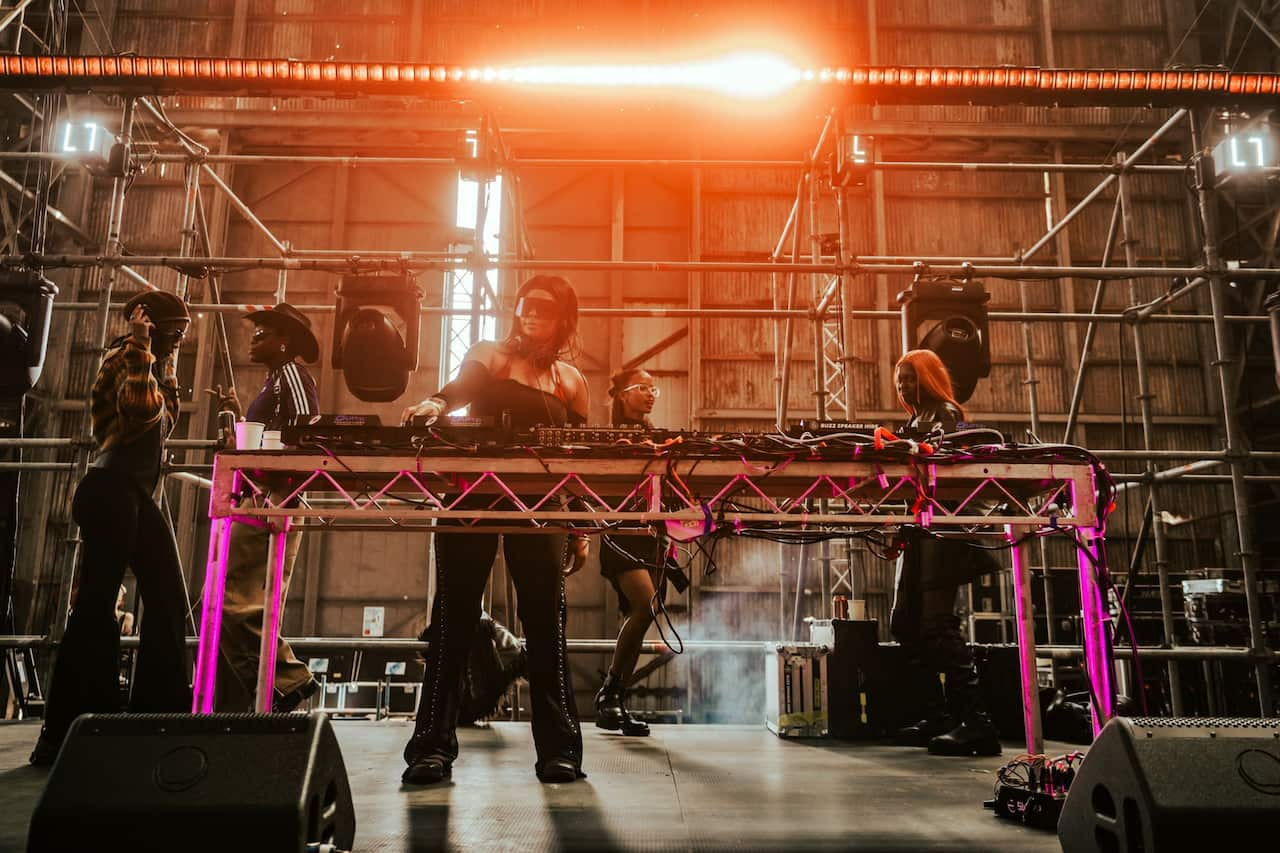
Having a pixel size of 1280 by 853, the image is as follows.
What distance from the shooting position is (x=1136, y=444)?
11.7 m

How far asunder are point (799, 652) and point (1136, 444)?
9011 mm

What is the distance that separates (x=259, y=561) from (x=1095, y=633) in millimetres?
3343

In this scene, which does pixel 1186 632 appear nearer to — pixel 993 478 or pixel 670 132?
pixel 993 478

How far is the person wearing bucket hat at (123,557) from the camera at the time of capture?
302cm

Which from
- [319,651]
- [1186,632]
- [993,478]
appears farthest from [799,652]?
[1186,632]

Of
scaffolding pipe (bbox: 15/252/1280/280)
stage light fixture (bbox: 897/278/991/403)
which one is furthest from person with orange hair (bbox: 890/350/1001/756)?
scaffolding pipe (bbox: 15/252/1280/280)

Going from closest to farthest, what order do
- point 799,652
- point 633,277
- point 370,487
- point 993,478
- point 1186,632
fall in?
point 993,478 < point 370,487 < point 799,652 < point 1186,632 < point 633,277

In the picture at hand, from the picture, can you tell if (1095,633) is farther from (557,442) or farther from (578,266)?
(578,266)

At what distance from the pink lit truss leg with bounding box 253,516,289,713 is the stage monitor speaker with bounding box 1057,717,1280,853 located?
2.45 metres

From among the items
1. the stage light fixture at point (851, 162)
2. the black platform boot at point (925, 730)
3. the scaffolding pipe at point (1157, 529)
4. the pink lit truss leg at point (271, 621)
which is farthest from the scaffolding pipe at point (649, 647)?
the stage light fixture at point (851, 162)

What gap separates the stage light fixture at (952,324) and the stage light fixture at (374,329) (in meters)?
3.04

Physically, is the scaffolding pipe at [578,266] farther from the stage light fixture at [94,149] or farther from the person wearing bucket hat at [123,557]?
the person wearing bucket hat at [123,557]

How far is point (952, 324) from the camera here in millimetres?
5293

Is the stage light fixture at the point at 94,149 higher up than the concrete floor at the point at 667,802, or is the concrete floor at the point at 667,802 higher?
the stage light fixture at the point at 94,149
